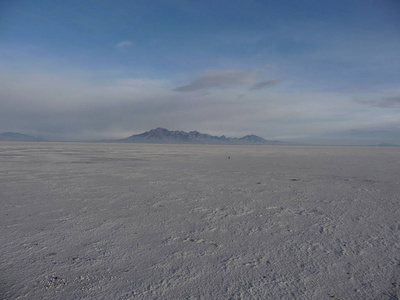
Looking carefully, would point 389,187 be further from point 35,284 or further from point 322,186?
point 35,284

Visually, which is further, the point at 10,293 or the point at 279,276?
the point at 279,276

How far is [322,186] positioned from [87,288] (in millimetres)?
7885

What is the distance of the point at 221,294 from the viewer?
2.68 m

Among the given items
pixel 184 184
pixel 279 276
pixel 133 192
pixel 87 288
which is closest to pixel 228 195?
pixel 184 184

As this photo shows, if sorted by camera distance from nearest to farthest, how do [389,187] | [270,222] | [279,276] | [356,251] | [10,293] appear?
[10,293] < [279,276] < [356,251] < [270,222] < [389,187]

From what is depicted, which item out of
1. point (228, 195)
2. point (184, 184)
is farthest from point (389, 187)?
point (184, 184)

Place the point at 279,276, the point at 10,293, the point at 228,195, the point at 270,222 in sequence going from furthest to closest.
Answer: the point at 228,195
the point at 270,222
the point at 279,276
the point at 10,293

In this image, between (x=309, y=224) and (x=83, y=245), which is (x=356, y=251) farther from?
(x=83, y=245)

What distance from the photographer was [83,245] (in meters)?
3.78

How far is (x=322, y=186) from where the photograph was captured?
8.65 m

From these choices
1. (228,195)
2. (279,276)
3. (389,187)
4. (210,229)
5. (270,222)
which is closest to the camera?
(279,276)

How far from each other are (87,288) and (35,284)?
1.93 feet

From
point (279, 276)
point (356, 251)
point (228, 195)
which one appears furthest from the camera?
point (228, 195)

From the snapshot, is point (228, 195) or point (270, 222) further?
point (228, 195)
